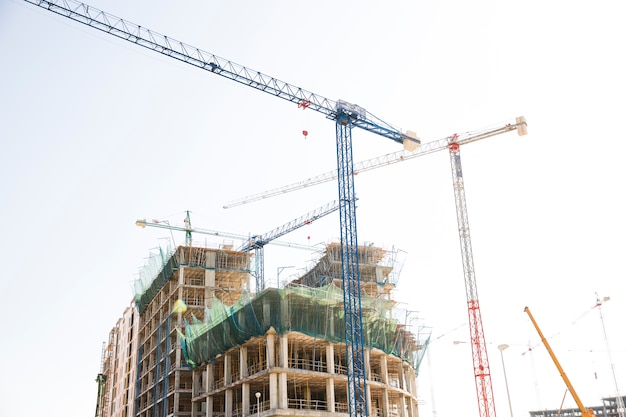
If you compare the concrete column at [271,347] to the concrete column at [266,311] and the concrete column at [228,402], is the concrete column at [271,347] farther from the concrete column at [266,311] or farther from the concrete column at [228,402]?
the concrete column at [228,402]

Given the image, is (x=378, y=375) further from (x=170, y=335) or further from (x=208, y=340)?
(x=170, y=335)

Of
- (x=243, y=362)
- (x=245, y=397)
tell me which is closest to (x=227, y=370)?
(x=243, y=362)

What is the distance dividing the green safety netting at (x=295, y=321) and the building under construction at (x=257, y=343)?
11cm

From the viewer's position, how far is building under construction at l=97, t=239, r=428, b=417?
58.9 m

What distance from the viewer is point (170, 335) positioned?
84.1 metres

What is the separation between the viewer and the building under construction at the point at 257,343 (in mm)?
58875

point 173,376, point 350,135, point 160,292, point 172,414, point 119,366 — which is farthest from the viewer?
point 119,366

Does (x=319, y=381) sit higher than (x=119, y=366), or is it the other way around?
(x=119, y=366)

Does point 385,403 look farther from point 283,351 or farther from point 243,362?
point 243,362

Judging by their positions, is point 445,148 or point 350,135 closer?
point 350,135

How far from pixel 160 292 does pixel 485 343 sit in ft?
161

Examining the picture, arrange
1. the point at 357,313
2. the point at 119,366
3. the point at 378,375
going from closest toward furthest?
the point at 357,313 → the point at 378,375 → the point at 119,366

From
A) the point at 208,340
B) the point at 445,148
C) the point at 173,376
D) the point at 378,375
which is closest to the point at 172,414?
the point at 173,376

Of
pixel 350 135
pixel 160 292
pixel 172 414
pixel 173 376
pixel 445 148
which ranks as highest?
pixel 445 148
